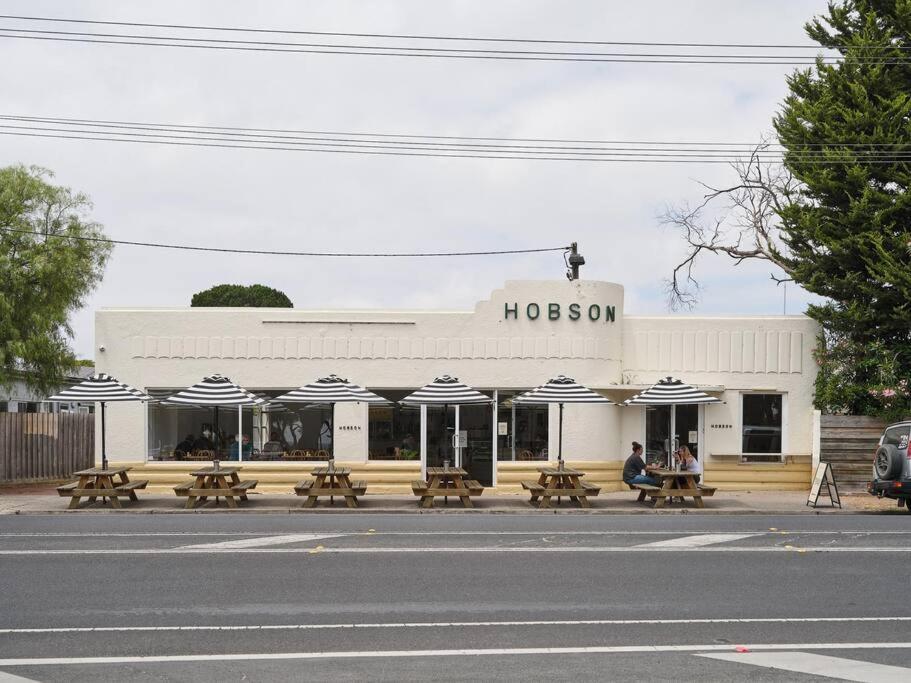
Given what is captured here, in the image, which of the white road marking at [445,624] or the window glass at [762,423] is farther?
the window glass at [762,423]

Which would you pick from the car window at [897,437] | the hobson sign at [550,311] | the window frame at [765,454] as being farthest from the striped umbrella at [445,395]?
the car window at [897,437]

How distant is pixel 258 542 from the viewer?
14.0m

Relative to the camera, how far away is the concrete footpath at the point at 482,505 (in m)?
19.2

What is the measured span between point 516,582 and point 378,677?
3930 mm

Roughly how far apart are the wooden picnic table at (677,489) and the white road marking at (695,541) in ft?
14.7

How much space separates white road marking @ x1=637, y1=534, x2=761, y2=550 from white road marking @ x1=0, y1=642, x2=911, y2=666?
547 cm

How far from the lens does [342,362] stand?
2334 cm

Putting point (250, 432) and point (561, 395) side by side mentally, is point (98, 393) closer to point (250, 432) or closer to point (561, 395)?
point (250, 432)

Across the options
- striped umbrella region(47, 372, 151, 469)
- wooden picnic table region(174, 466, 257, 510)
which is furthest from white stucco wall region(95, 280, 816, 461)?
wooden picnic table region(174, 466, 257, 510)

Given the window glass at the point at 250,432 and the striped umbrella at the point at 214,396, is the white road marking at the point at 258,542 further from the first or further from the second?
the window glass at the point at 250,432

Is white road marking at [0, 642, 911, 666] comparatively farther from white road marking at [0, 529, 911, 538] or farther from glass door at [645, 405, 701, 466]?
glass door at [645, 405, 701, 466]

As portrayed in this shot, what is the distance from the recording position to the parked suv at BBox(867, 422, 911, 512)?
18734 millimetres

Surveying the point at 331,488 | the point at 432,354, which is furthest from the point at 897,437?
the point at 331,488

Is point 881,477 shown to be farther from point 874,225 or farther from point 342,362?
point 342,362
